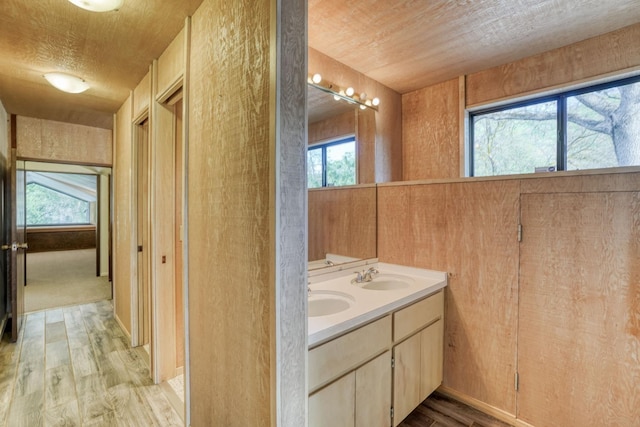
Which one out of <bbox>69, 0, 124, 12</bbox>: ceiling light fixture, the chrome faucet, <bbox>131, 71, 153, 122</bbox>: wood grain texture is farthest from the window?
the chrome faucet

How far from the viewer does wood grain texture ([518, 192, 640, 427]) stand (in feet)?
4.94

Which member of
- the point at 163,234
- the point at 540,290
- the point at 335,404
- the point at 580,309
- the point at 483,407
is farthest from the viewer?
the point at 163,234

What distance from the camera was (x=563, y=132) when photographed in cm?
239

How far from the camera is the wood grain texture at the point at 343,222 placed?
2293 mm

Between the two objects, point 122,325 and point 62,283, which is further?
point 62,283

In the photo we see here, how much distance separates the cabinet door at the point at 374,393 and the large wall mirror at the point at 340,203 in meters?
0.82

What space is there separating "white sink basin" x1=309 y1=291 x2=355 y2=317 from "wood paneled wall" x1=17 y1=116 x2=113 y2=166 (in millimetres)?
3588

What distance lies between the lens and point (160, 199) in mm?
2234

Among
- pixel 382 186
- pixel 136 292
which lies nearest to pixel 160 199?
pixel 136 292

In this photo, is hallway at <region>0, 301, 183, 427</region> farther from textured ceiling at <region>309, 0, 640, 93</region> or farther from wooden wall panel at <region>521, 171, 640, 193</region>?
textured ceiling at <region>309, 0, 640, 93</region>

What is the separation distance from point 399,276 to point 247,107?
1722 millimetres

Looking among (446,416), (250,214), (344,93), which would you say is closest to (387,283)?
(446,416)

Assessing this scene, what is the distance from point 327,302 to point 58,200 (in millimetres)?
11104

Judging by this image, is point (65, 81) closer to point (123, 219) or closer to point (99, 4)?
point (99, 4)
